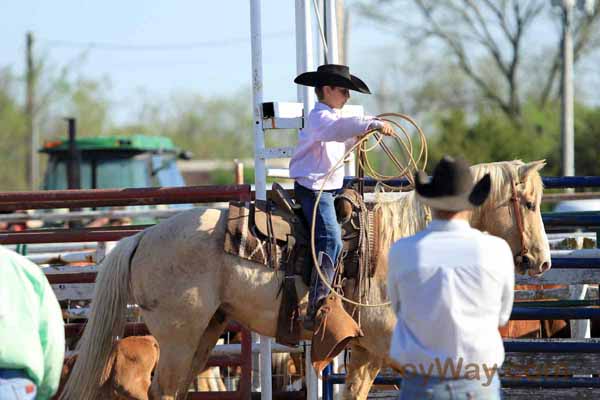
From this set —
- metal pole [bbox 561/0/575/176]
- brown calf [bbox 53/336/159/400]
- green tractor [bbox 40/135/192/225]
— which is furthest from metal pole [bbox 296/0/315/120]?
metal pole [bbox 561/0/575/176]

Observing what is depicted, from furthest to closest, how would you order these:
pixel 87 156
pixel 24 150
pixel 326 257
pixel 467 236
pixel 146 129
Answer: pixel 146 129
pixel 24 150
pixel 87 156
pixel 326 257
pixel 467 236

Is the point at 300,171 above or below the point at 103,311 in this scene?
above

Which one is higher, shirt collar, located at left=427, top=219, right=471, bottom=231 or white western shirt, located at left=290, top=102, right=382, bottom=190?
white western shirt, located at left=290, top=102, right=382, bottom=190

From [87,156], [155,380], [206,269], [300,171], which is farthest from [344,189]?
[87,156]

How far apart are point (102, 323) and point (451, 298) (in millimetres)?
3167

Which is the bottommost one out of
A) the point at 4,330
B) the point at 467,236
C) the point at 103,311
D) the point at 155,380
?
the point at 155,380

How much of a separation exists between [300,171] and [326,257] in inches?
24.4

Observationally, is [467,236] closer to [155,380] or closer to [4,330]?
[4,330]

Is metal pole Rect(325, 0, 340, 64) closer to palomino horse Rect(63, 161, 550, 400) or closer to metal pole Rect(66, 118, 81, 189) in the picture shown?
palomino horse Rect(63, 161, 550, 400)

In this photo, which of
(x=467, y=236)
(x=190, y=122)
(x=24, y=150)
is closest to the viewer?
(x=467, y=236)

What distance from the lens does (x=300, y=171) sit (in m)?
6.61

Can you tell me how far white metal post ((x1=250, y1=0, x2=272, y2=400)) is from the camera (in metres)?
7.21

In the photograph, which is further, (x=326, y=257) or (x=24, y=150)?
(x=24, y=150)

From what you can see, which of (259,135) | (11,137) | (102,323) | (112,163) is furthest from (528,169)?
(11,137)
